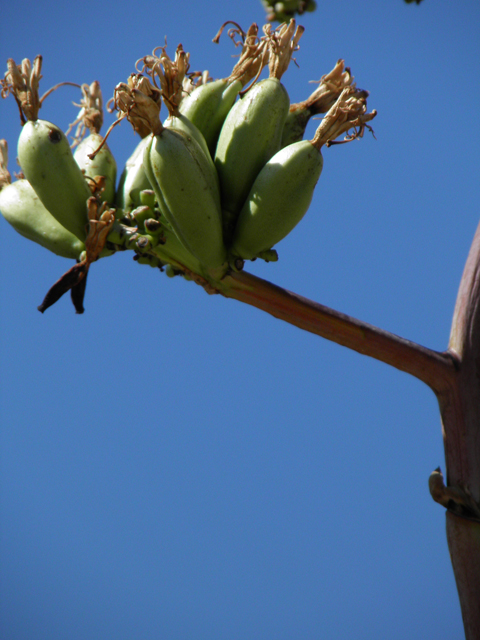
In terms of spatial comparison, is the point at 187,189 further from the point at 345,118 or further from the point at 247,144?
the point at 345,118

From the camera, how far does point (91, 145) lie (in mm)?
2199

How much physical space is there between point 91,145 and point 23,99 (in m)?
0.36

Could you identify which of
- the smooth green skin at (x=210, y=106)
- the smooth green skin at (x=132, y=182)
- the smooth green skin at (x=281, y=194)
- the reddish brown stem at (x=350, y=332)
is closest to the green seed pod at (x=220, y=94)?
the smooth green skin at (x=210, y=106)

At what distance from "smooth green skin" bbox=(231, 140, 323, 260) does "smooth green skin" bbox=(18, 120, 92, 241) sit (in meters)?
0.54

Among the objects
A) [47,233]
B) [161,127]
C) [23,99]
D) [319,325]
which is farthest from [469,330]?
[23,99]

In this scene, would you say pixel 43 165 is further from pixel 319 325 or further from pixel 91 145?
pixel 319 325

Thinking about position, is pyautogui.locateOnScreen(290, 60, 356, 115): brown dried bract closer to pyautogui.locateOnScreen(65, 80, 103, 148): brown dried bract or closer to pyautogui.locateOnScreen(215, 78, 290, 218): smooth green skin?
pyautogui.locateOnScreen(215, 78, 290, 218): smooth green skin

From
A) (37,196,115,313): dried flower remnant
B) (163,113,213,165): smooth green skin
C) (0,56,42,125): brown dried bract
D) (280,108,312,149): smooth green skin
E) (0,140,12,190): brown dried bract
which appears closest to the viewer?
(163,113,213,165): smooth green skin

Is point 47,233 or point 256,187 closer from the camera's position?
point 256,187

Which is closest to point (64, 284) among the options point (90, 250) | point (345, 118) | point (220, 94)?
point (90, 250)

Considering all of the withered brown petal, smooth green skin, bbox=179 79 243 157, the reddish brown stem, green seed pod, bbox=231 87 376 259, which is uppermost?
smooth green skin, bbox=179 79 243 157

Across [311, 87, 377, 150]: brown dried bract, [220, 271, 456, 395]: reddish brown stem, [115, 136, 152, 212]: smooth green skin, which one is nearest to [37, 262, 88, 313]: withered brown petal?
[115, 136, 152, 212]: smooth green skin

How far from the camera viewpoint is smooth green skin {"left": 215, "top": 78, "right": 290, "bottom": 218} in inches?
67.6

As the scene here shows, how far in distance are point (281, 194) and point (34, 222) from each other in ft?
2.86
